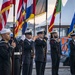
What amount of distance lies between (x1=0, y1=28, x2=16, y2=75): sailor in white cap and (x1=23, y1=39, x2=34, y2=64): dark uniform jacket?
220 centimetres

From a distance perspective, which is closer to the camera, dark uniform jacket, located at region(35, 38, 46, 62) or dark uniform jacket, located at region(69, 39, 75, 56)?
dark uniform jacket, located at region(35, 38, 46, 62)

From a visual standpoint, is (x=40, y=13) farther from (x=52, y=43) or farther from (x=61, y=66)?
(x=61, y=66)

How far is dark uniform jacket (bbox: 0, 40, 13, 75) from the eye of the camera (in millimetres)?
6898

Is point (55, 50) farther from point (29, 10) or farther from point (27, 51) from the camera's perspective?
point (29, 10)

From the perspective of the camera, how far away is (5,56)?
22.7 feet

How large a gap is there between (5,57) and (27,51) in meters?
2.57

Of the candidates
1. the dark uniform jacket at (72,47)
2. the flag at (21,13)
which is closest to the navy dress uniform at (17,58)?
the flag at (21,13)

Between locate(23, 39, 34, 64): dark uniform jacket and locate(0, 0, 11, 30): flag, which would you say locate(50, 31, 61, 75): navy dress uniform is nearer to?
locate(23, 39, 34, 64): dark uniform jacket

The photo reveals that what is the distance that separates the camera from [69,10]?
19766 millimetres

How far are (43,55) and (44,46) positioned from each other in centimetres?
31

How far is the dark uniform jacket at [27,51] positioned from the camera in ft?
30.6

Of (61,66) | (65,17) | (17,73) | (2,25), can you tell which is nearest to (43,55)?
(17,73)

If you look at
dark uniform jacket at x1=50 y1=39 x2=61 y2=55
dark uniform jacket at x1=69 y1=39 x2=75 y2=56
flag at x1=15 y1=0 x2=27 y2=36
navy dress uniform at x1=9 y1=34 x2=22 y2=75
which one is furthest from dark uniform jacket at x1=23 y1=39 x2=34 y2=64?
dark uniform jacket at x1=69 y1=39 x2=75 y2=56

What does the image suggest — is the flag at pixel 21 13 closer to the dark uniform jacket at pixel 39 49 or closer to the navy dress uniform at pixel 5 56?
the dark uniform jacket at pixel 39 49
